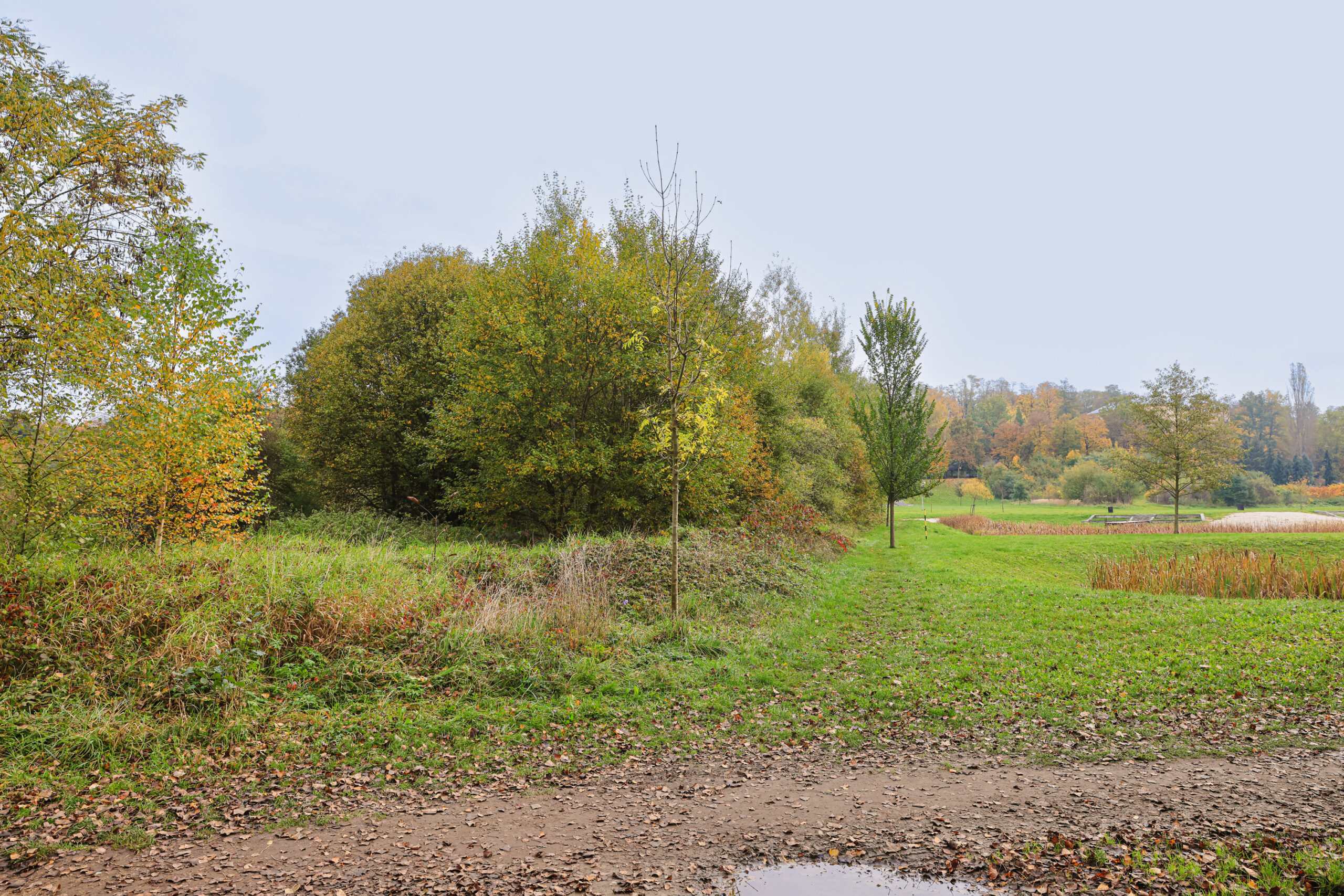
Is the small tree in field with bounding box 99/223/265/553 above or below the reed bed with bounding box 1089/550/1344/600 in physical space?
above

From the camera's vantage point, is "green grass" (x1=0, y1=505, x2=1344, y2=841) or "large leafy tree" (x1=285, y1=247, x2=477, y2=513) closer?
"green grass" (x1=0, y1=505, x2=1344, y2=841)

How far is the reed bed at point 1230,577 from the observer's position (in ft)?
39.3

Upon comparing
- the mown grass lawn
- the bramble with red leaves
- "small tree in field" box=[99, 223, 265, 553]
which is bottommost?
the mown grass lawn

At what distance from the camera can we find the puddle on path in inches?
142

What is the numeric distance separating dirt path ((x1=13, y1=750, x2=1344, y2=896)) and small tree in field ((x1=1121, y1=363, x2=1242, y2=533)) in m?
25.9

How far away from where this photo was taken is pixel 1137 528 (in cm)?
2752

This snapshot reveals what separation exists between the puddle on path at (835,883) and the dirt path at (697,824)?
0.11 meters

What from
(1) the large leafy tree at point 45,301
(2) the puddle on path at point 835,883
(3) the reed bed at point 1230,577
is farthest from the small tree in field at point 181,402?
(3) the reed bed at point 1230,577

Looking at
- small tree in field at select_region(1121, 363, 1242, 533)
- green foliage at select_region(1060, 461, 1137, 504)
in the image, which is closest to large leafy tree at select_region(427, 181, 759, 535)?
small tree in field at select_region(1121, 363, 1242, 533)

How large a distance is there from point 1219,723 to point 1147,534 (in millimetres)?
21438

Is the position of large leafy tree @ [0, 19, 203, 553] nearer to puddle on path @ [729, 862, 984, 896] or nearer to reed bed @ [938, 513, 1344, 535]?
puddle on path @ [729, 862, 984, 896]

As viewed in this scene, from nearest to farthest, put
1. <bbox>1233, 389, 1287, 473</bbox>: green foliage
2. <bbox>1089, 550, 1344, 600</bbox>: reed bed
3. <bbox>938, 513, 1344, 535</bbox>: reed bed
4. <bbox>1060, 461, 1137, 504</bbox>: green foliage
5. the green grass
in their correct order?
the green grass < <bbox>1089, 550, 1344, 600</bbox>: reed bed < <bbox>938, 513, 1344, 535</bbox>: reed bed < <bbox>1060, 461, 1137, 504</bbox>: green foliage < <bbox>1233, 389, 1287, 473</bbox>: green foliage

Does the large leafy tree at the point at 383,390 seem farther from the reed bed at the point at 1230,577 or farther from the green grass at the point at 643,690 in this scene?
the reed bed at the point at 1230,577

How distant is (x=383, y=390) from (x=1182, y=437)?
31.1 meters
